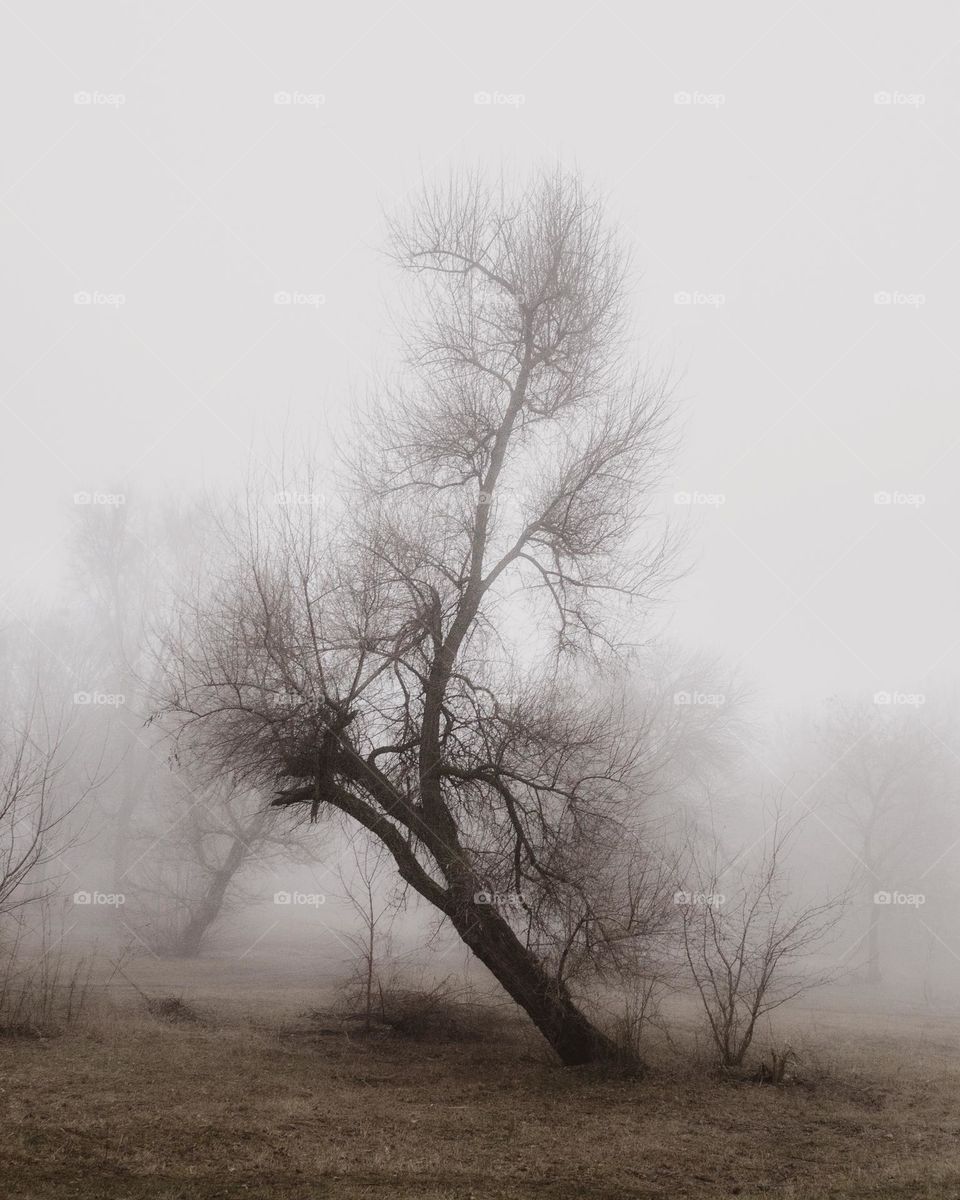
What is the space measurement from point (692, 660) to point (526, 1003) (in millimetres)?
28390

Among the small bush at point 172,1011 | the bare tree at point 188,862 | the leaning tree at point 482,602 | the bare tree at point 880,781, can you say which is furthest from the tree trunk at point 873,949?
the small bush at point 172,1011

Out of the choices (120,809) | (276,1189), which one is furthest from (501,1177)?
(120,809)

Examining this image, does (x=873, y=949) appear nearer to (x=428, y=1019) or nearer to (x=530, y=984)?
(x=428, y=1019)

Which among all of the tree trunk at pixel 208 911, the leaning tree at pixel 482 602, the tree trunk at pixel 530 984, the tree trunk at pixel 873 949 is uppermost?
the leaning tree at pixel 482 602

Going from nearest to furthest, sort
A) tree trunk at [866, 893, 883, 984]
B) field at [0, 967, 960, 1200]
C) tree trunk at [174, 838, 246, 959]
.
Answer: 1. field at [0, 967, 960, 1200]
2. tree trunk at [174, 838, 246, 959]
3. tree trunk at [866, 893, 883, 984]

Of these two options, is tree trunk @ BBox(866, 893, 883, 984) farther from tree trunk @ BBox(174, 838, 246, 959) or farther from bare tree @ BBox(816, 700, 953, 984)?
tree trunk @ BBox(174, 838, 246, 959)

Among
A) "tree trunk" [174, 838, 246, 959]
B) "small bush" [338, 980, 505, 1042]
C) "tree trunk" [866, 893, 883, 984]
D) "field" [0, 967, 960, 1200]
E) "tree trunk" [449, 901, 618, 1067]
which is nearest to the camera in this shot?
"field" [0, 967, 960, 1200]

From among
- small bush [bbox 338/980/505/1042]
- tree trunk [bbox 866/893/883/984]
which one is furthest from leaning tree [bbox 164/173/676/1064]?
tree trunk [bbox 866/893/883/984]

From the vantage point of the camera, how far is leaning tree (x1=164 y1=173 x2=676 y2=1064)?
12.1m

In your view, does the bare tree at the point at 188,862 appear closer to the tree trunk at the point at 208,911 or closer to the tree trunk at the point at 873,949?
the tree trunk at the point at 208,911

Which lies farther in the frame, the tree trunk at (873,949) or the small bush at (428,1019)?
the tree trunk at (873,949)

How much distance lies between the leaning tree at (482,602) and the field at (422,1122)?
180 centimetres

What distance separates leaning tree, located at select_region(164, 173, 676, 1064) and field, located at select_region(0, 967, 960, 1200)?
70.8 inches

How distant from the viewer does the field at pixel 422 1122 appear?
7.30 m
